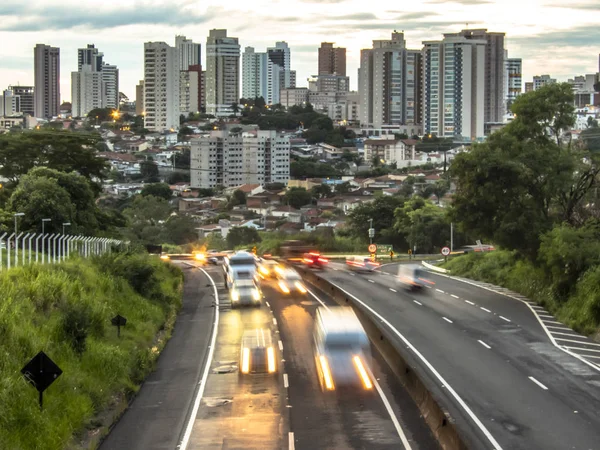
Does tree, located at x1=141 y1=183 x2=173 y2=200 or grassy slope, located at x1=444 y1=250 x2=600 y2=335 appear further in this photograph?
tree, located at x1=141 y1=183 x2=173 y2=200

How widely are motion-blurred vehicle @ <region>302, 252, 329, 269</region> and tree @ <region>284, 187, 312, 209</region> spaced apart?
83.0 metres

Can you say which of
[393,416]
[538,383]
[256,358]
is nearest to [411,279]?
A: [256,358]

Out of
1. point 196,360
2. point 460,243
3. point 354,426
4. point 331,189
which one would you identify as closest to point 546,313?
point 196,360

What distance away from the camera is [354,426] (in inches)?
911

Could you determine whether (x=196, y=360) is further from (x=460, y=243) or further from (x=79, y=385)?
(x=460, y=243)

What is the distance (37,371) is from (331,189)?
149 metres

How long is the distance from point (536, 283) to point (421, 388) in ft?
77.1

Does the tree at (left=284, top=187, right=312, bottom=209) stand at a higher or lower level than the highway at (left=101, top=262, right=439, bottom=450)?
higher

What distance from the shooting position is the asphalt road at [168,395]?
22.6 meters

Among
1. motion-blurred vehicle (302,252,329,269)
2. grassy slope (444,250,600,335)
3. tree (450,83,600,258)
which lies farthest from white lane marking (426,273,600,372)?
motion-blurred vehicle (302,252,329,269)

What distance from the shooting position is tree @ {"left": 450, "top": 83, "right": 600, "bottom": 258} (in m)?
47.7

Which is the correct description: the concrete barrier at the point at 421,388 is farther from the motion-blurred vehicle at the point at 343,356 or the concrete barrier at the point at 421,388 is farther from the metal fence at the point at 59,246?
the metal fence at the point at 59,246

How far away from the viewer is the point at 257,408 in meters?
25.0

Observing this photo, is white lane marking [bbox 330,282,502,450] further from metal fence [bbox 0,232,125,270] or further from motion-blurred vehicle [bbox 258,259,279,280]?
motion-blurred vehicle [bbox 258,259,279,280]
